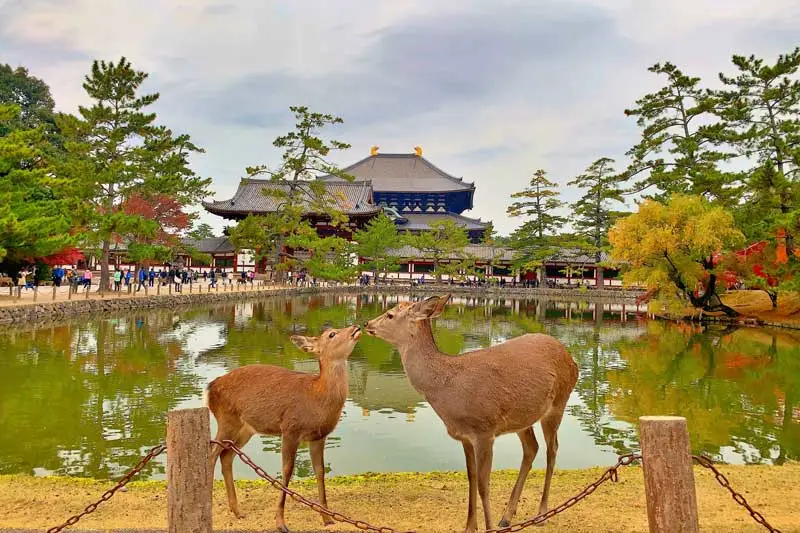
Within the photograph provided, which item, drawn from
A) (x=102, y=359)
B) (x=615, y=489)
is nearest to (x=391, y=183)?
(x=102, y=359)

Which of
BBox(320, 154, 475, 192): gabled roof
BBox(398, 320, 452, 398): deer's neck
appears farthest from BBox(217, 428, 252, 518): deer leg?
BBox(320, 154, 475, 192): gabled roof

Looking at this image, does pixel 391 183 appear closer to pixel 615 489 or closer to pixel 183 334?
pixel 183 334

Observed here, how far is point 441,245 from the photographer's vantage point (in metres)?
49.2

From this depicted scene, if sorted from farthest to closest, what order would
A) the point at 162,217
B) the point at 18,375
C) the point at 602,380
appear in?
the point at 162,217
the point at 602,380
the point at 18,375

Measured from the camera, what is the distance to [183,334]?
18172mm

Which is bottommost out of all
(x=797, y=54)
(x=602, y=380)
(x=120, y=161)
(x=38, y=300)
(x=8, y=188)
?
(x=602, y=380)

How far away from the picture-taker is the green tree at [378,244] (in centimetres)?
4825

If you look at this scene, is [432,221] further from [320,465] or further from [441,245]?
[320,465]

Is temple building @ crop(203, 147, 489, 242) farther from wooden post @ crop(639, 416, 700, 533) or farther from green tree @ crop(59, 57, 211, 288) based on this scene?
wooden post @ crop(639, 416, 700, 533)

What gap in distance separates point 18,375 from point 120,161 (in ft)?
52.2

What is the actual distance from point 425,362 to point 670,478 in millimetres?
2003

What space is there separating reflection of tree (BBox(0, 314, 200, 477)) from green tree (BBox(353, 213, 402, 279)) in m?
31.7

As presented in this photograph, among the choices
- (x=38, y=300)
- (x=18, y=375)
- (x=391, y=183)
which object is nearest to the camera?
(x=18, y=375)

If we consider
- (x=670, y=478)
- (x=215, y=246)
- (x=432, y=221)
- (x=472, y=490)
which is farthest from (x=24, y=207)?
(x=432, y=221)
